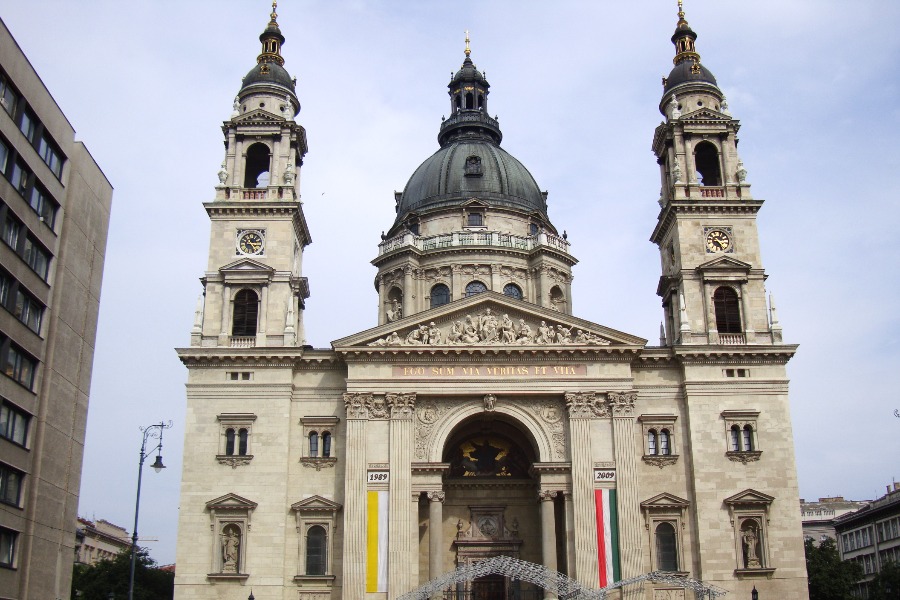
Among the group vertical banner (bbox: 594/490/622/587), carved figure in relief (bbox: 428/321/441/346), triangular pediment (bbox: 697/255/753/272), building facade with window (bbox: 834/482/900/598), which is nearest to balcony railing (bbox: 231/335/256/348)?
carved figure in relief (bbox: 428/321/441/346)

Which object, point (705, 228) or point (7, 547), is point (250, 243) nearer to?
point (7, 547)

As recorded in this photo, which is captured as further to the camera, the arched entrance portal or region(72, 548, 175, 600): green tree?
region(72, 548, 175, 600): green tree

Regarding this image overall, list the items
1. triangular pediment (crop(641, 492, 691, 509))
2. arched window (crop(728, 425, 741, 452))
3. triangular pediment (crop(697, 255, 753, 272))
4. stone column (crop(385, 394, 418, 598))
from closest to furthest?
stone column (crop(385, 394, 418, 598)), triangular pediment (crop(641, 492, 691, 509)), arched window (crop(728, 425, 741, 452)), triangular pediment (crop(697, 255, 753, 272))

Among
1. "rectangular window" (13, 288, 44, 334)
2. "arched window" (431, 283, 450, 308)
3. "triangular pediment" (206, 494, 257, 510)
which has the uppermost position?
"arched window" (431, 283, 450, 308)

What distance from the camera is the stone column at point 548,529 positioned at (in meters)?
42.9

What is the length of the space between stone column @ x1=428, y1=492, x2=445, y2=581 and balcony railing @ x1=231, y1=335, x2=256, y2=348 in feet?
35.9

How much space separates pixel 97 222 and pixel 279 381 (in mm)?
10780

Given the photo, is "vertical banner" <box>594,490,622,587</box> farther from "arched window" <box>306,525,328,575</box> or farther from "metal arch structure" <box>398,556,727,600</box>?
"arched window" <box>306,525,328,575</box>

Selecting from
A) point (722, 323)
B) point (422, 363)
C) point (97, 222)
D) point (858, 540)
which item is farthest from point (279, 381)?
point (858, 540)

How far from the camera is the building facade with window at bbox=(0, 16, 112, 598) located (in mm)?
32312

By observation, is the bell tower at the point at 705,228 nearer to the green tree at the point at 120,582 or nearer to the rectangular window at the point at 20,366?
the rectangular window at the point at 20,366

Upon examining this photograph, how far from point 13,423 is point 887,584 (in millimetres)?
50037

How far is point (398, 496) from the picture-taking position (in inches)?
1704

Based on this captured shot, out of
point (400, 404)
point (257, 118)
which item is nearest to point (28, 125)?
point (257, 118)
